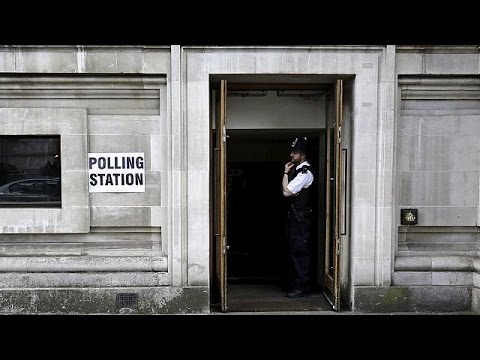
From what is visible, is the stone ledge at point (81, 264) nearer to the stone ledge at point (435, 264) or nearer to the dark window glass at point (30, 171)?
the dark window glass at point (30, 171)

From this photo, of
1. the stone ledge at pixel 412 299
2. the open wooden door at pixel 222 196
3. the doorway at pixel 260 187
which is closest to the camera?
the open wooden door at pixel 222 196

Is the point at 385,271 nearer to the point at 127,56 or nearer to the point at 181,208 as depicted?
the point at 181,208

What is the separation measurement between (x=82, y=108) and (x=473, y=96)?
594 cm

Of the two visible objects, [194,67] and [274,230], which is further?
[274,230]

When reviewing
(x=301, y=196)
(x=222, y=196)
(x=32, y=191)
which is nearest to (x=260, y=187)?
(x=301, y=196)

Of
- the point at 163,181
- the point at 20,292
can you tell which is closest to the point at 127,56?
the point at 163,181

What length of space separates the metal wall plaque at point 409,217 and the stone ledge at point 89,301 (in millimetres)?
3201

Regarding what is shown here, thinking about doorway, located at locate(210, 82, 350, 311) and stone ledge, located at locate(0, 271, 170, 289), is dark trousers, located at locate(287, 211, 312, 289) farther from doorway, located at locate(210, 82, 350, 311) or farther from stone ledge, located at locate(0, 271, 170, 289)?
Result: stone ledge, located at locate(0, 271, 170, 289)

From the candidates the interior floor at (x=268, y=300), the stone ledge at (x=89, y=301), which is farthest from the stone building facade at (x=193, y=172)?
the interior floor at (x=268, y=300)

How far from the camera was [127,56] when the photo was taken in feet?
20.0

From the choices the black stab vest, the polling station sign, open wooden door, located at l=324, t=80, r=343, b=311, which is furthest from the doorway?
the polling station sign

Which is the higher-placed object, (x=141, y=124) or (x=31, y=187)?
(x=141, y=124)

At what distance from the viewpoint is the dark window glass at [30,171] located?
251 inches

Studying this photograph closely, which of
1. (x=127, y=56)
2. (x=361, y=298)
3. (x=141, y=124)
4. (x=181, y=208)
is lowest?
(x=361, y=298)
